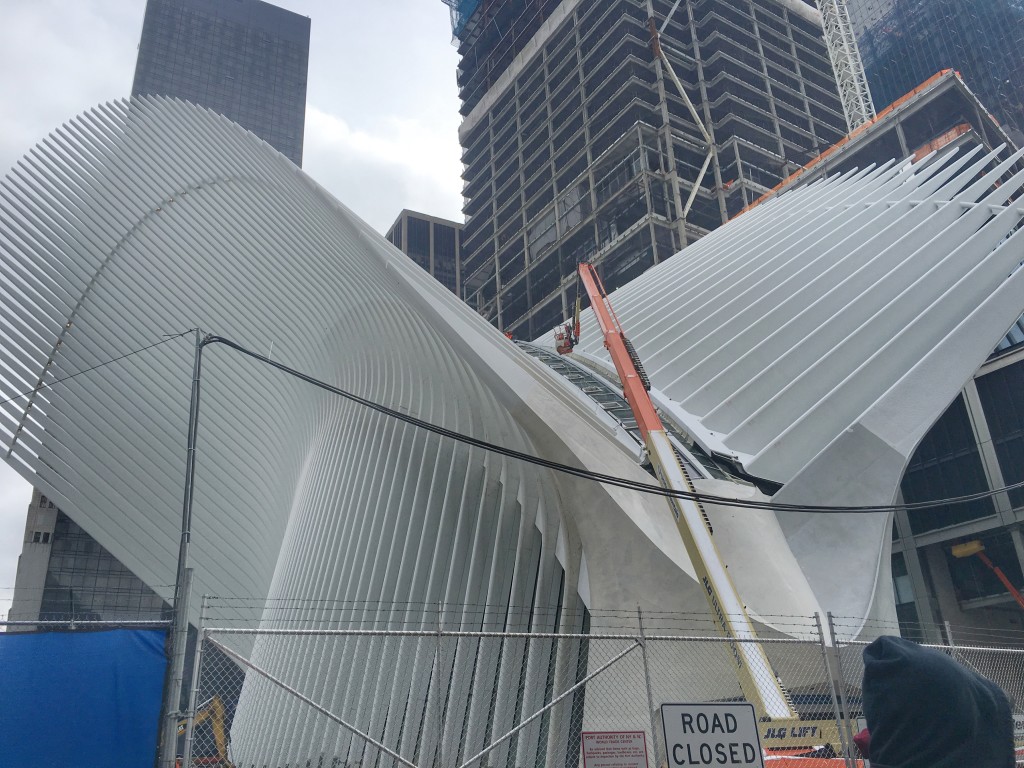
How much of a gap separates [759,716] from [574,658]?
3.01 metres

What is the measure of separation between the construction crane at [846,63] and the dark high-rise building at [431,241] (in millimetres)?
52134

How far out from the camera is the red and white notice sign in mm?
6684

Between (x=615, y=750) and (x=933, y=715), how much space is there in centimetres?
447

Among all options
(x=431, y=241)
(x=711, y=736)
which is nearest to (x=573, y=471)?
(x=711, y=736)

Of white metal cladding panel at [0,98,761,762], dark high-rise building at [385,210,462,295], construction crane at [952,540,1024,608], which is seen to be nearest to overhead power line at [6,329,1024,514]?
white metal cladding panel at [0,98,761,762]

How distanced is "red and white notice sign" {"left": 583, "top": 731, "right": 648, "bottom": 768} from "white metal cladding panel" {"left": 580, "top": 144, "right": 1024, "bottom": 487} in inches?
477

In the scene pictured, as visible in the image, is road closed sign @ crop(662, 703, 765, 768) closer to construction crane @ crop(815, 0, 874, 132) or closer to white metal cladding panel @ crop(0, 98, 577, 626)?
white metal cladding panel @ crop(0, 98, 577, 626)

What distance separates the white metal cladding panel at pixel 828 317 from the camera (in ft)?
62.3

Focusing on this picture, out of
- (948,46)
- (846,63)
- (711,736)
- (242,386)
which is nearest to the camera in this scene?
(711,736)

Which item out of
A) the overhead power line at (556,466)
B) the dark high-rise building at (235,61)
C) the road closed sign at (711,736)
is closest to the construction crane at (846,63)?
the dark high-rise building at (235,61)

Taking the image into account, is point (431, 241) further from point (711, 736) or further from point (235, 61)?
point (711, 736)

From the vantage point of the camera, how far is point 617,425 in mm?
20375

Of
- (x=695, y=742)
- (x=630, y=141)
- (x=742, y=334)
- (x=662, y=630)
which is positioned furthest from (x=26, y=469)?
(x=630, y=141)

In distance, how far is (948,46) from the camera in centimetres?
Result: 8550
